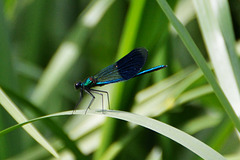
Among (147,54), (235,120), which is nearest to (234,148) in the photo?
(147,54)

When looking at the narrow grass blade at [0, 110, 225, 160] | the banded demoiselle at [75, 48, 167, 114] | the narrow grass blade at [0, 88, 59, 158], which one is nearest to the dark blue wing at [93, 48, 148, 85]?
the banded demoiselle at [75, 48, 167, 114]

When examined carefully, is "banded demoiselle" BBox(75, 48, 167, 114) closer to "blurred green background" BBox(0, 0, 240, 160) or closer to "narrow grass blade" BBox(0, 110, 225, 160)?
"blurred green background" BBox(0, 0, 240, 160)

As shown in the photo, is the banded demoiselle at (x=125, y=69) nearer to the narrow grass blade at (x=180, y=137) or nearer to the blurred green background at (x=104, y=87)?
the blurred green background at (x=104, y=87)

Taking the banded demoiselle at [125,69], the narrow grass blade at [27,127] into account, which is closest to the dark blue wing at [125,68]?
the banded demoiselle at [125,69]

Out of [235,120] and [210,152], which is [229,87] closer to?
[235,120]

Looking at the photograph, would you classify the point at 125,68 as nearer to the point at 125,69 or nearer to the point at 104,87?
the point at 125,69

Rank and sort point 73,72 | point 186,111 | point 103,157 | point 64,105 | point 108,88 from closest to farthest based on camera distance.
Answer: point 103,157, point 108,88, point 186,111, point 64,105, point 73,72
